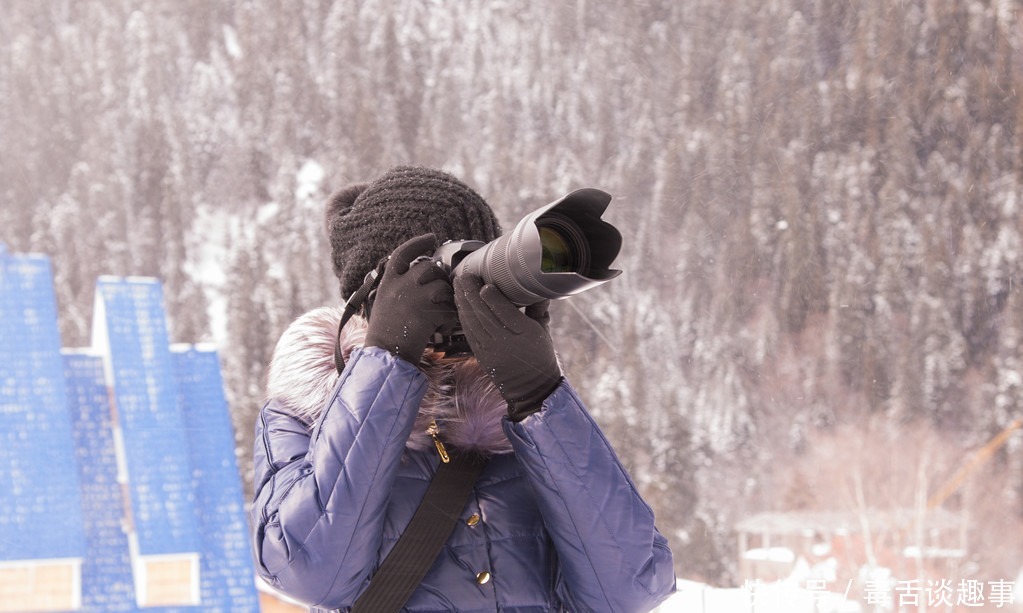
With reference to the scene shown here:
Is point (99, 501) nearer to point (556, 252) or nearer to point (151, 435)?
point (151, 435)

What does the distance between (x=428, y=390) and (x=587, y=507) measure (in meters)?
0.18

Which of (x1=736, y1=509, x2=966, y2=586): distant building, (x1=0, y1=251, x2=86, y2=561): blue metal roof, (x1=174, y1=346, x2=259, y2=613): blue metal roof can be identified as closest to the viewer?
(x1=0, y1=251, x2=86, y2=561): blue metal roof

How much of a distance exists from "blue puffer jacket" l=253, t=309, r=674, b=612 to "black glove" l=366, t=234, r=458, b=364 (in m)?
0.01

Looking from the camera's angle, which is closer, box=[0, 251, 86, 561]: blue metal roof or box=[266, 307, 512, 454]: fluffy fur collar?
box=[266, 307, 512, 454]: fluffy fur collar

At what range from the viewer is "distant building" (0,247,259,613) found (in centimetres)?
199

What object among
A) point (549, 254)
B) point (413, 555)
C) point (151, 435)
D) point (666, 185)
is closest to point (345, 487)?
point (413, 555)

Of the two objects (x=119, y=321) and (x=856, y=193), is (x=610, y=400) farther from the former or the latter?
(x=119, y=321)

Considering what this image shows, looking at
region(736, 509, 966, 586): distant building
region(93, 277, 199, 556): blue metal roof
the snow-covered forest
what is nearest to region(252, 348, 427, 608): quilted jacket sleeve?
region(93, 277, 199, 556): blue metal roof

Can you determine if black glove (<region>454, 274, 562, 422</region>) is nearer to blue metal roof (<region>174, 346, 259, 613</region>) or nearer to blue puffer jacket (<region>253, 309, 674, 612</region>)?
blue puffer jacket (<region>253, 309, 674, 612</region>)

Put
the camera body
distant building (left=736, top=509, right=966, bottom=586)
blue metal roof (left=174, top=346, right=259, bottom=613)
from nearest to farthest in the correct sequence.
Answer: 1. the camera body
2. blue metal roof (left=174, top=346, right=259, bottom=613)
3. distant building (left=736, top=509, right=966, bottom=586)

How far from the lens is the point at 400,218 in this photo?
2.34 feet

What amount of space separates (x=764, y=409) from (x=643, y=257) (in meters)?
0.57

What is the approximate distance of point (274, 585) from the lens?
0.65 meters

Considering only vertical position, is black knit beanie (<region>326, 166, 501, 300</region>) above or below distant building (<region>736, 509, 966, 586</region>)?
above
